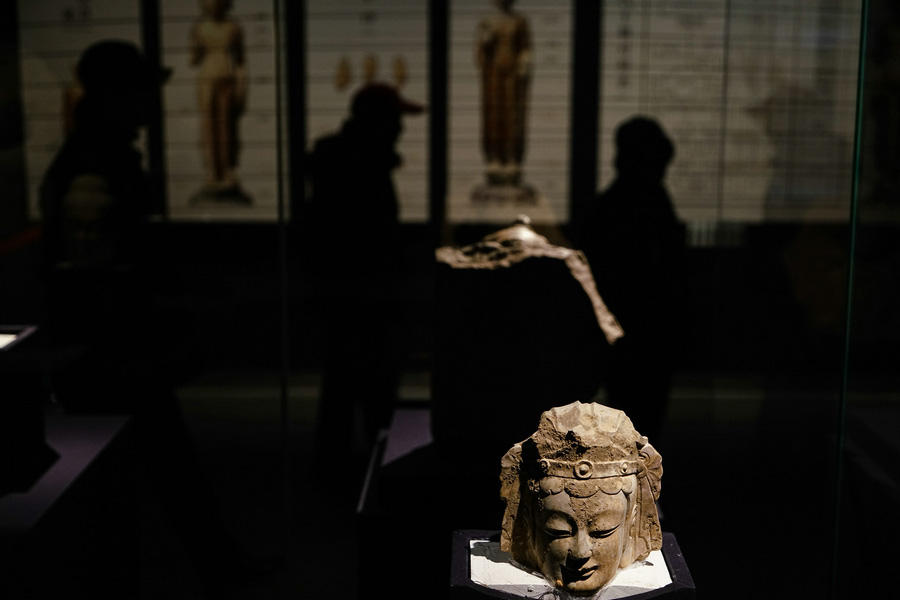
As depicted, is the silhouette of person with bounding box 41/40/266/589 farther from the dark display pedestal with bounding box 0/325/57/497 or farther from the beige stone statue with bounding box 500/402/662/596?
the beige stone statue with bounding box 500/402/662/596

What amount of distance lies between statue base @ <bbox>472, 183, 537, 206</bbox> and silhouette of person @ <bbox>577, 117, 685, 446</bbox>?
18 centimetres

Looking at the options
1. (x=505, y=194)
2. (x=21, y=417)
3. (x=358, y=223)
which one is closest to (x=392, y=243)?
(x=358, y=223)

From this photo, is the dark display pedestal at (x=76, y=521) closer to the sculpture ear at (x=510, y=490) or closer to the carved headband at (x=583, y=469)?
the sculpture ear at (x=510, y=490)

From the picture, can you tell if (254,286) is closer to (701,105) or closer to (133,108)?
(133,108)

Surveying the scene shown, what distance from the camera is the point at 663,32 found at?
2908 millimetres

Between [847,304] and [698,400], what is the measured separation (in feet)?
1.85

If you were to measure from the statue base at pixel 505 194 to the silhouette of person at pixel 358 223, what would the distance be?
0.26m

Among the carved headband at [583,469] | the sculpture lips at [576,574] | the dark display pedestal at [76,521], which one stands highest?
the carved headband at [583,469]

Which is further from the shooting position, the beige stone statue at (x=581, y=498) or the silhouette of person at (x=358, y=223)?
the silhouette of person at (x=358, y=223)

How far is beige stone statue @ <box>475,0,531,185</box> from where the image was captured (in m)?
2.93

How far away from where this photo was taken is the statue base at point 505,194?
2992mm

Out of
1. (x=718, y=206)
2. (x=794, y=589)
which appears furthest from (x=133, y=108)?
(x=794, y=589)

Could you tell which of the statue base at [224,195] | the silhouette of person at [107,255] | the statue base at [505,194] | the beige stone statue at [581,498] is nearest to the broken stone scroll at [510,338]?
the statue base at [505,194]

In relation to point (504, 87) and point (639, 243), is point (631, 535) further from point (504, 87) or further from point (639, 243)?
point (504, 87)
